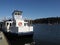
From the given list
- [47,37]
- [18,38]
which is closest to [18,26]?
[18,38]

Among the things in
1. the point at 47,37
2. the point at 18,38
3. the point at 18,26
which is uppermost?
the point at 18,26

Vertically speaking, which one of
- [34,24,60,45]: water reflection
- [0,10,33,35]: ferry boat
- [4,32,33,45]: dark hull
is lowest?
[34,24,60,45]: water reflection

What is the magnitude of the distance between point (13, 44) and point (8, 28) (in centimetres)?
607

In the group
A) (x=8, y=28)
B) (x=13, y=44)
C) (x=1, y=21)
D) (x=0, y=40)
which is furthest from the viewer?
(x=1, y=21)

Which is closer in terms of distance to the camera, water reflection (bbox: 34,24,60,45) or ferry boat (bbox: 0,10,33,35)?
ferry boat (bbox: 0,10,33,35)

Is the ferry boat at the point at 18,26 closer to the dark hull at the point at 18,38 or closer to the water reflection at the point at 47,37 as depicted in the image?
the dark hull at the point at 18,38

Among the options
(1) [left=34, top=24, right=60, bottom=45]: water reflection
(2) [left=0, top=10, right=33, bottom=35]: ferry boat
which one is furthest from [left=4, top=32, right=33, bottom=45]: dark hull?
(1) [left=34, top=24, right=60, bottom=45]: water reflection

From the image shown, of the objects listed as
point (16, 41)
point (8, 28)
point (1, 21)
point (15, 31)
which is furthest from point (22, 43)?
point (1, 21)

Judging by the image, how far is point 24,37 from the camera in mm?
21188

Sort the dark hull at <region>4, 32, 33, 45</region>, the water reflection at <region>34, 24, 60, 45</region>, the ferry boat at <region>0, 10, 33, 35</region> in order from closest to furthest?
1. the dark hull at <region>4, 32, 33, 45</region>
2. the ferry boat at <region>0, 10, 33, 35</region>
3. the water reflection at <region>34, 24, 60, 45</region>

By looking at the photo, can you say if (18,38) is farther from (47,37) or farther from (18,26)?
(47,37)

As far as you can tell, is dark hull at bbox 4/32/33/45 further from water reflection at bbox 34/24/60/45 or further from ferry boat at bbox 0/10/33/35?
water reflection at bbox 34/24/60/45

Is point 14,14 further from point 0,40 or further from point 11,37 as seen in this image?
point 0,40

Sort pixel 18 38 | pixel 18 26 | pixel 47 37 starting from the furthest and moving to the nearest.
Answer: pixel 47 37 → pixel 18 26 → pixel 18 38
